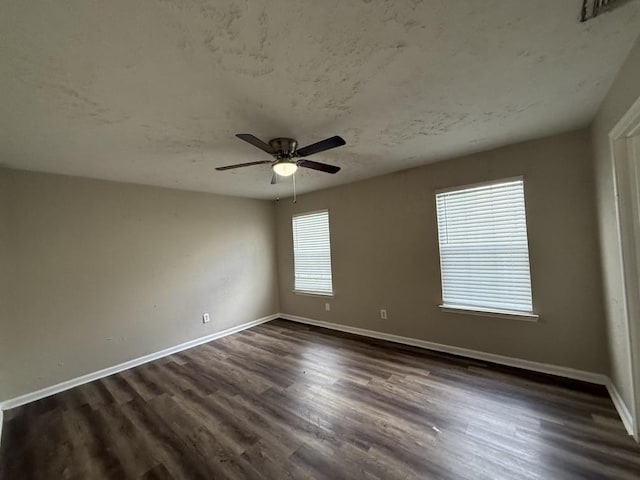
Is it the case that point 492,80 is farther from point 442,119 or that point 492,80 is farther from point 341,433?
point 341,433

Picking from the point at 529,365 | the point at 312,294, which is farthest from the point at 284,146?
the point at 529,365

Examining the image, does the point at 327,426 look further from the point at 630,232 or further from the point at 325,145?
the point at 630,232

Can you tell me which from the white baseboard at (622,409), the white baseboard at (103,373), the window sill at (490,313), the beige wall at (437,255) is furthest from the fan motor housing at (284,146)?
the white baseboard at (103,373)

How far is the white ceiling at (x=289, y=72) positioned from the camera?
1.08 m

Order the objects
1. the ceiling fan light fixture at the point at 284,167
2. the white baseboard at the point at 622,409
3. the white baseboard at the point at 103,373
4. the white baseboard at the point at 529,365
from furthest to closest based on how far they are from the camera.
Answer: the white baseboard at the point at 103,373
the ceiling fan light fixture at the point at 284,167
the white baseboard at the point at 529,365
the white baseboard at the point at 622,409

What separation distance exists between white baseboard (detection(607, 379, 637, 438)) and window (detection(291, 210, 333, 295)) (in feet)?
10.5

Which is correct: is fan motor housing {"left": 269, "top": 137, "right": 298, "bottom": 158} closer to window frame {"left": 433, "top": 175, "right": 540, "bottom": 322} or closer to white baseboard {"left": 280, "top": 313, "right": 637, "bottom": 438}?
window frame {"left": 433, "top": 175, "right": 540, "bottom": 322}

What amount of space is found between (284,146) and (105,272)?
2828 mm

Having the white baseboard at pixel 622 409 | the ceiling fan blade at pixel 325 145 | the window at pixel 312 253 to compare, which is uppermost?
the ceiling fan blade at pixel 325 145

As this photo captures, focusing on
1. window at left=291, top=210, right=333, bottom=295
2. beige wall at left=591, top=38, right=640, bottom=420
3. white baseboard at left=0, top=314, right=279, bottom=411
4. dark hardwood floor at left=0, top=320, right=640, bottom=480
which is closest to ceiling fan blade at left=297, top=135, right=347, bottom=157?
beige wall at left=591, top=38, right=640, bottom=420

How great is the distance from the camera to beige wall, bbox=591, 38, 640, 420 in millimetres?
1650

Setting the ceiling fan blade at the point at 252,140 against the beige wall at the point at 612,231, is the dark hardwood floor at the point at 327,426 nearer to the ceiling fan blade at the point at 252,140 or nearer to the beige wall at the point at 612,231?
the beige wall at the point at 612,231

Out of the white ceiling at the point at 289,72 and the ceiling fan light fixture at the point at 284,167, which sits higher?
the white ceiling at the point at 289,72

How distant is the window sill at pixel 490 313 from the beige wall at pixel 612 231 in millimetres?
554
